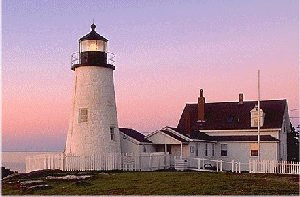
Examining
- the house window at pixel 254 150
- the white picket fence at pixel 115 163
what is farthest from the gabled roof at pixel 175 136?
the house window at pixel 254 150

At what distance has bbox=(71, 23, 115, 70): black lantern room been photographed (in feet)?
113

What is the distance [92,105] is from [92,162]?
12.2 ft

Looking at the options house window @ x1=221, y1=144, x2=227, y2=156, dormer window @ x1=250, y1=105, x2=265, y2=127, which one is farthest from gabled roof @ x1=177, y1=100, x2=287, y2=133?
house window @ x1=221, y1=144, x2=227, y2=156

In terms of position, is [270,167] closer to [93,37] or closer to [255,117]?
[255,117]

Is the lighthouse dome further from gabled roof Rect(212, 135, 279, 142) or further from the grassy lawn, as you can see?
gabled roof Rect(212, 135, 279, 142)

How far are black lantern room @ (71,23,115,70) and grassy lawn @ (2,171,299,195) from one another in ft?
33.9

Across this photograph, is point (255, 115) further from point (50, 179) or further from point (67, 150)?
point (50, 179)

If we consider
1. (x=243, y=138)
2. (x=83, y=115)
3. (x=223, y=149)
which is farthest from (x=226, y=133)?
(x=83, y=115)

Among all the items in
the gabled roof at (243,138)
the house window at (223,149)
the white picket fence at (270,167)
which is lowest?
the white picket fence at (270,167)

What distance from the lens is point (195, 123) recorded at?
4525cm

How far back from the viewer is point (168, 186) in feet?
72.4

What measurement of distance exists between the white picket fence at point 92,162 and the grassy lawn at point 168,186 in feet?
22.6

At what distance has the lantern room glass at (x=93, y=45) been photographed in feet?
114

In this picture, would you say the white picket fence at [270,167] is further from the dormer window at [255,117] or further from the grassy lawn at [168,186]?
the dormer window at [255,117]
